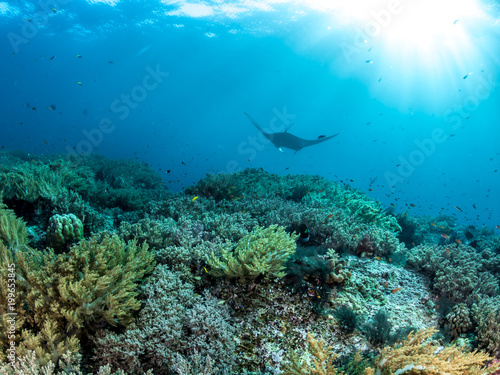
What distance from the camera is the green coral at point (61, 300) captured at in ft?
7.63

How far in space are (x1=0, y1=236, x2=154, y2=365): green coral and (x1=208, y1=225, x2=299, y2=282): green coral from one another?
3.90 ft

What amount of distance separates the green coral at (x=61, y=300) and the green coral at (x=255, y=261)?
3.90 ft

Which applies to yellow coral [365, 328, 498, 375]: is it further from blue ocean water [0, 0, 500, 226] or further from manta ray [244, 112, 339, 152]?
manta ray [244, 112, 339, 152]

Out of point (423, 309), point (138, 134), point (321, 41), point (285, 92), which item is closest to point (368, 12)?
point (321, 41)

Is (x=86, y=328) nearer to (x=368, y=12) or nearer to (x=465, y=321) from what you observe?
(x=465, y=321)

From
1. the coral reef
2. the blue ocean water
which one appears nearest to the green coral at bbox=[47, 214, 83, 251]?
the coral reef

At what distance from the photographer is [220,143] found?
159625 mm

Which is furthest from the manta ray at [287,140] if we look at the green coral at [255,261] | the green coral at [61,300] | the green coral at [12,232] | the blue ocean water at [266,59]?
the green coral at [61,300]

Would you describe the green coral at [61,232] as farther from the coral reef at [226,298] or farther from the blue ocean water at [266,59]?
the blue ocean water at [266,59]

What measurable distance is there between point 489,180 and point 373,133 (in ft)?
287

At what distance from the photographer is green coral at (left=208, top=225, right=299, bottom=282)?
3.40 metres

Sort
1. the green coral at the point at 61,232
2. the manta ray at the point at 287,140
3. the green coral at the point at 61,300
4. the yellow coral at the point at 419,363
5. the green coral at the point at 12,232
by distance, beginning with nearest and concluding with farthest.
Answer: the yellow coral at the point at 419,363
the green coral at the point at 61,300
the green coral at the point at 12,232
the green coral at the point at 61,232
the manta ray at the point at 287,140

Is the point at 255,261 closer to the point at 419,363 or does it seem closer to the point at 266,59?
the point at 419,363

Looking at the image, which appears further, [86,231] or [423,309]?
[86,231]
